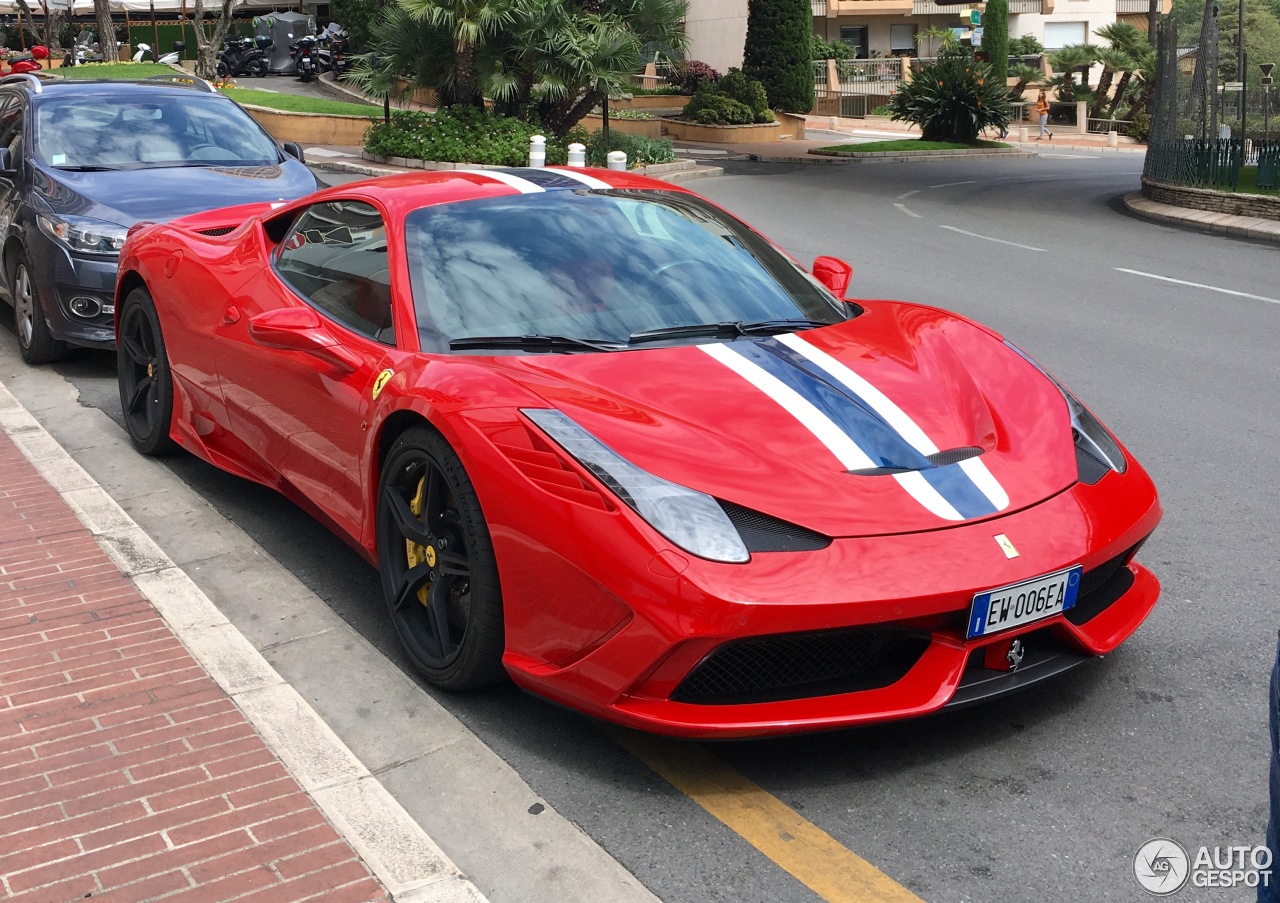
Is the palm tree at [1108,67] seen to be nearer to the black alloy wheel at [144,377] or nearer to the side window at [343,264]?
the black alloy wheel at [144,377]

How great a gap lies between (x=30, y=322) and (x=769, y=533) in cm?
621

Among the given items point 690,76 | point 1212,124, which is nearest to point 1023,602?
point 1212,124

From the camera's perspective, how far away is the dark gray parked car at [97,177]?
305 inches

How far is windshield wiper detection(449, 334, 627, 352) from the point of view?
161 inches

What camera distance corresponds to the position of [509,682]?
13.1 feet

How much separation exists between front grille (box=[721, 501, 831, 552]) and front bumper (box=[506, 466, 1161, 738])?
0.09ft

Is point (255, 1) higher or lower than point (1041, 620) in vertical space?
higher

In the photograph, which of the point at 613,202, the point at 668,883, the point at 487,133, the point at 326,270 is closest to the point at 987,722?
the point at 668,883

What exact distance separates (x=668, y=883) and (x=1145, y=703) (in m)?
1.56

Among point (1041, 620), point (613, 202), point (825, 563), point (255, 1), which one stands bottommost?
→ point (1041, 620)

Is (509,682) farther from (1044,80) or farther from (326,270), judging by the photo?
(1044,80)

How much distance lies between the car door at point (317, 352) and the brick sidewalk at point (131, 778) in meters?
0.69

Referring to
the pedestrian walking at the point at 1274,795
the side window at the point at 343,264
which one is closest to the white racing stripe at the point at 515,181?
the side window at the point at 343,264

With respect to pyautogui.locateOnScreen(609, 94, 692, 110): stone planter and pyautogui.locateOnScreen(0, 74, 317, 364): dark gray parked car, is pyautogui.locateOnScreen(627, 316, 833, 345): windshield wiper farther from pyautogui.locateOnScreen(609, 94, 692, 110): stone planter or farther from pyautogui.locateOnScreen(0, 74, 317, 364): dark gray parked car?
pyautogui.locateOnScreen(609, 94, 692, 110): stone planter
